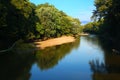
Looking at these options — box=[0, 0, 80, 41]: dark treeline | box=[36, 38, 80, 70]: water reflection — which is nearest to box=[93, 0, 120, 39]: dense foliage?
box=[36, 38, 80, 70]: water reflection

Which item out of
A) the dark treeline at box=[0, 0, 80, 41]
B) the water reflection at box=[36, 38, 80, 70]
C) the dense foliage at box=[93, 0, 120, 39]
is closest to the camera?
the water reflection at box=[36, 38, 80, 70]

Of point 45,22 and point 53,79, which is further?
point 45,22

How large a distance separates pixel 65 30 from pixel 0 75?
264ft

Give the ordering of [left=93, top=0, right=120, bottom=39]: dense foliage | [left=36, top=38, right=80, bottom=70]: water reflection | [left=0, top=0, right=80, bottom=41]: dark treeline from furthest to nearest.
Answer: [left=93, top=0, right=120, bottom=39]: dense foliage, [left=0, top=0, right=80, bottom=41]: dark treeline, [left=36, top=38, right=80, bottom=70]: water reflection

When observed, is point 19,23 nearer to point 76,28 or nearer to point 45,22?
point 45,22

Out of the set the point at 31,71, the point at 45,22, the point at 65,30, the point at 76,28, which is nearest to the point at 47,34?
the point at 45,22

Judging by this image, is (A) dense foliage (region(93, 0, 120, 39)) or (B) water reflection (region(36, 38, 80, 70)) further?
(A) dense foliage (region(93, 0, 120, 39))

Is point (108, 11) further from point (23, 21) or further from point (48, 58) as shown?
point (48, 58)

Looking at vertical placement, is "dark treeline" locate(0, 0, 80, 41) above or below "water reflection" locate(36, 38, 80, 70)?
above

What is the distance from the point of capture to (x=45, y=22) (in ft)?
245

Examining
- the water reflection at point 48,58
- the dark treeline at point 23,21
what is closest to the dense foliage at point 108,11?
the water reflection at point 48,58

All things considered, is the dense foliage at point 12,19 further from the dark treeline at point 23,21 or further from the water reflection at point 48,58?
the water reflection at point 48,58

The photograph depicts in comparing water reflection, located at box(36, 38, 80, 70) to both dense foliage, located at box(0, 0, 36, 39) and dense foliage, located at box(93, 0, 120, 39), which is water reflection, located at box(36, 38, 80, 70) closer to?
dense foliage, located at box(0, 0, 36, 39)

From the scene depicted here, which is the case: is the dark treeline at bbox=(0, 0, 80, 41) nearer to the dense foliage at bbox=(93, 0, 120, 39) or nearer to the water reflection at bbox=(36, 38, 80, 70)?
the water reflection at bbox=(36, 38, 80, 70)
